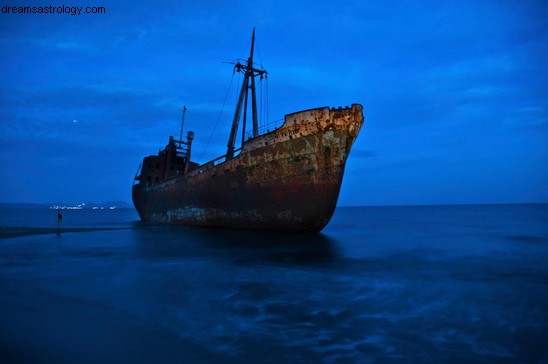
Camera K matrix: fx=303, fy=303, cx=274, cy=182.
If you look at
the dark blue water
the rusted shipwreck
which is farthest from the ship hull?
the dark blue water

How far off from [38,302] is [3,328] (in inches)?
51.2

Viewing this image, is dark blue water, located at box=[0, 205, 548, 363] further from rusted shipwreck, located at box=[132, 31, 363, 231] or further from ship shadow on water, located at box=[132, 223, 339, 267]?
rusted shipwreck, located at box=[132, 31, 363, 231]

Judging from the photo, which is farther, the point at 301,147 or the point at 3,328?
the point at 301,147

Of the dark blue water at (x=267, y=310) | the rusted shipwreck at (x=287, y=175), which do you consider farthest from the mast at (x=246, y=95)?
the dark blue water at (x=267, y=310)

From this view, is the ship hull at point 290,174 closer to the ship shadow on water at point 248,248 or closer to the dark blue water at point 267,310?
the ship shadow on water at point 248,248

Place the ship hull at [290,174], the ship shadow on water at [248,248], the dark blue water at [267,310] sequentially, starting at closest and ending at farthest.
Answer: the dark blue water at [267,310] < the ship shadow on water at [248,248] < the ship hull at [290,174]

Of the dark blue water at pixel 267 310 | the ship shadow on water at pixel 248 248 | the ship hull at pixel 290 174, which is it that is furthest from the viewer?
the ship hull at pixel 290 174

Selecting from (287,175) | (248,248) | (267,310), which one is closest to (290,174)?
(287,175)

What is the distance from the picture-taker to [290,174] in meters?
13.3

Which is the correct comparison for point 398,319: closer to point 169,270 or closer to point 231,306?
point 231,306

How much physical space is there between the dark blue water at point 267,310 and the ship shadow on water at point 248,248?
192 mm

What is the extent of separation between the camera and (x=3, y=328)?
3865 millimetres

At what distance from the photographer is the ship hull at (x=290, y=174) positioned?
12.9 meters

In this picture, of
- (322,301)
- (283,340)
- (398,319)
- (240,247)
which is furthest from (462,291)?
(240,247)
